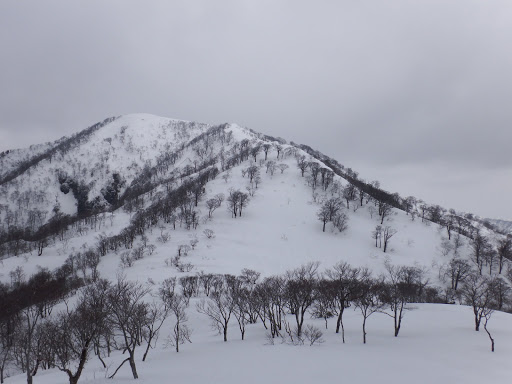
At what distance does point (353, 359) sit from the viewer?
29.3m

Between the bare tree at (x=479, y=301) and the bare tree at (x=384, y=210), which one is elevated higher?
the bare tree at (x=384, y=210)

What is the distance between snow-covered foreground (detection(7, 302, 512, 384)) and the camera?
24.9m

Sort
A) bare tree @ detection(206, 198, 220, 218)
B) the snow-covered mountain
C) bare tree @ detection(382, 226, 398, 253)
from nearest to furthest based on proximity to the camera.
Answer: the snow-covered mountain → bare tree @ detection(382, 226, 398, 253) → bare tree @ detection(206, 198, 220, 218)

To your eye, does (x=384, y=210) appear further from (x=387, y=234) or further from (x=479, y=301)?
(x=479, y=301)

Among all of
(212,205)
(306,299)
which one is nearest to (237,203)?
(212,205)

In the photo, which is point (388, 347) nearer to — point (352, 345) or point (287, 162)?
point (352, 345)

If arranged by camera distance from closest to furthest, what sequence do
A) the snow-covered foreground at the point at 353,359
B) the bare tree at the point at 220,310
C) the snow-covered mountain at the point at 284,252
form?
the snow-covered foreground at the point at 353,359 < the snow-covered mountain at the point at 284,252 < the bare tree at the point at 220,310

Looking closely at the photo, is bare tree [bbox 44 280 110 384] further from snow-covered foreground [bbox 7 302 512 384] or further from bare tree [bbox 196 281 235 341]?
bare tree [bbox 196 281 235 341]

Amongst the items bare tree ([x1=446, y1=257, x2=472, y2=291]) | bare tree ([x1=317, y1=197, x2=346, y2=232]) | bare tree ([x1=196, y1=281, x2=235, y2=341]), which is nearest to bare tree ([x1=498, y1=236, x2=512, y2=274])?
bare tree ([x1=446, y1=257, x2=472, y2=291])

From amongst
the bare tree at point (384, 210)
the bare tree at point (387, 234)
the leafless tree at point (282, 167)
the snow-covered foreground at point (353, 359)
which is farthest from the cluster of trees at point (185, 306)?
the leafless tree at point (282, 167)

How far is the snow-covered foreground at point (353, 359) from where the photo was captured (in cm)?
2491

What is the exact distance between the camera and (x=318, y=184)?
142250 millimetres

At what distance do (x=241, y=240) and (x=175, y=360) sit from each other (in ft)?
217

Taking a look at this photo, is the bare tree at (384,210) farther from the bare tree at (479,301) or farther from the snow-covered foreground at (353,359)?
the bare tree at (479,301)
